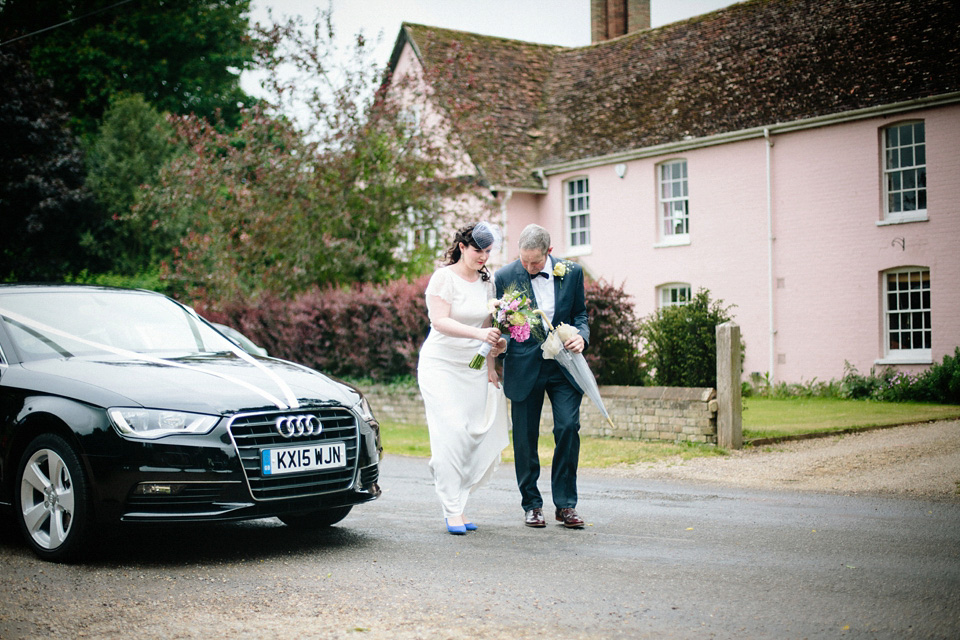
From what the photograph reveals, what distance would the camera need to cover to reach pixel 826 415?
15.5m

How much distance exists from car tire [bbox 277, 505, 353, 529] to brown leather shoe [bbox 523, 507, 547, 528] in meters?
1.28

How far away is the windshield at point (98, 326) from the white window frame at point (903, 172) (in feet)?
54.8

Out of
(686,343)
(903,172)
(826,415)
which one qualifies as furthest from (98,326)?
(903,172)

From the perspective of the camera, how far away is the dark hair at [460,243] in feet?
22.2

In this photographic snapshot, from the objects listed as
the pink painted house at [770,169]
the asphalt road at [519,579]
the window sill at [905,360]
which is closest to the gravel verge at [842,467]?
the asphalt road at [519,579]

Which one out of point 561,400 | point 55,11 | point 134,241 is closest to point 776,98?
point 561,400

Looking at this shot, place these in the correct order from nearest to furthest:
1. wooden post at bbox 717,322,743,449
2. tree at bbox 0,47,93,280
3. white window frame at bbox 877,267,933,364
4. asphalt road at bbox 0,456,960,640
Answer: asphalt road at bbox 0,456,960,640
wooden post at bbox 717,322,743,449
white window frame at bbox 877,267,933,364
tree at bbox 0,47,93,280

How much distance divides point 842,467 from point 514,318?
5.16 m

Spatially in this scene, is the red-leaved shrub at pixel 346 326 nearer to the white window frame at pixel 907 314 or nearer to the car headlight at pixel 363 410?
the car headlight at pixel 363 410

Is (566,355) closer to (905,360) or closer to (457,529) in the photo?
(457,529)

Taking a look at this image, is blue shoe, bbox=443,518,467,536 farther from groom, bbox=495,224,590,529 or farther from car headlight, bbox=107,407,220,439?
car headlight, bbox=107,407,220,439

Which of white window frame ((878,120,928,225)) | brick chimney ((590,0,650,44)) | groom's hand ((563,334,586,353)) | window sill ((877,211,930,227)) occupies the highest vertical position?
brick chimney ((590,0,650,44))

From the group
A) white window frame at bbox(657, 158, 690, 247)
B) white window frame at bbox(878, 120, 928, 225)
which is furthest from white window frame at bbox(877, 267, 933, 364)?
white window frame at bbox(657, 158, 690, 247)

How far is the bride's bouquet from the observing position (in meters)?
6.56
